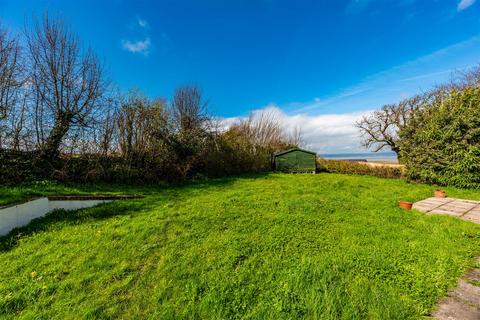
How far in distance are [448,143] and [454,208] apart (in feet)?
18.1

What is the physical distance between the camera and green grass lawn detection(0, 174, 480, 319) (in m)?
2.04

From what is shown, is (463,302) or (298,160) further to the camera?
(298,160)

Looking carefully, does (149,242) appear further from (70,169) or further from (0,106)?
(0,106)

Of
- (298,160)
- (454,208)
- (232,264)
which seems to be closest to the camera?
(232,264)

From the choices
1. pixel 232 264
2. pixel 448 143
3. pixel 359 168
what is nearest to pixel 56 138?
pixel 232 264

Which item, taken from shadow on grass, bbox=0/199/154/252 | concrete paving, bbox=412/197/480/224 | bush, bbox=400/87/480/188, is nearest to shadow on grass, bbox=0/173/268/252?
shadow on grass, bbox=0/199/154/252

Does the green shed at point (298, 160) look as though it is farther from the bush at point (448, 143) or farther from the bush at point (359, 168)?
the bush at point (448, 143)

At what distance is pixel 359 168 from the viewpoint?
14.4m

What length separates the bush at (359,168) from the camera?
12.3m

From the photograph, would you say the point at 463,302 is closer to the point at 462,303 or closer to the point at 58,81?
the point at 462,303

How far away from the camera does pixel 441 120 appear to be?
8922mm

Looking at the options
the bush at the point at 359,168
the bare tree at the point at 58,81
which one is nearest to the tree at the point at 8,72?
the bare tree at the point at 58,81

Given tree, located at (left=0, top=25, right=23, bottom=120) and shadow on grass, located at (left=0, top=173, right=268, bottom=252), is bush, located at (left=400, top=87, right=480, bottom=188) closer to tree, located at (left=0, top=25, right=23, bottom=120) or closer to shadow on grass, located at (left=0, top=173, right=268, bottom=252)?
shadow on grass, located at (left=0, top=173, right=268, bottom=252)

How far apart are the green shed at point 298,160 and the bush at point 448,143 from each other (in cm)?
674
